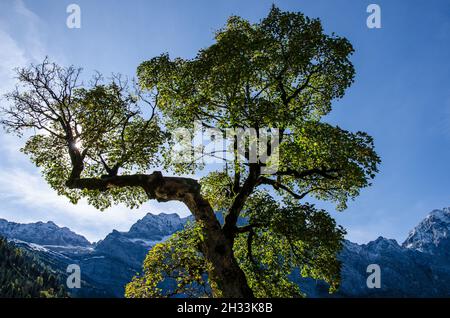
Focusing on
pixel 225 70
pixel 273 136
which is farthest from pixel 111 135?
pixel 273 136

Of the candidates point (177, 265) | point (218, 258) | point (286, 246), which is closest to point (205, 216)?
point (218, 258)

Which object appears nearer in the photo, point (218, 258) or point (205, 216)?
point (218, 258)

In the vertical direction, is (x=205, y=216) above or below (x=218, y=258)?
above

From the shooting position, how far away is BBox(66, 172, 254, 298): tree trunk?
19.3 m

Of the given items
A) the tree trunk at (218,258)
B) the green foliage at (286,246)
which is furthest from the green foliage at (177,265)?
the green foliage at (286,246)

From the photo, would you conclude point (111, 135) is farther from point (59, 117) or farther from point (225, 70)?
point (225, 70)

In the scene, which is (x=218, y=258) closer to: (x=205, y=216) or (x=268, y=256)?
(x=205, y=216)

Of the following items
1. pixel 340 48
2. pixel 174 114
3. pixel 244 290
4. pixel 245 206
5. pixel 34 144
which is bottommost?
pixel 244 290

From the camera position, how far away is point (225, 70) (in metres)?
21.7

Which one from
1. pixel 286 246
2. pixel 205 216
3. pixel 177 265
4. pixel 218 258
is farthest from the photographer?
pixel 286 246

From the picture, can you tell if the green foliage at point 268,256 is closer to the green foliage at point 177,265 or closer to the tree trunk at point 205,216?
the green foliage at point 177,265

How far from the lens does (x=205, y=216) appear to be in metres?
21.5

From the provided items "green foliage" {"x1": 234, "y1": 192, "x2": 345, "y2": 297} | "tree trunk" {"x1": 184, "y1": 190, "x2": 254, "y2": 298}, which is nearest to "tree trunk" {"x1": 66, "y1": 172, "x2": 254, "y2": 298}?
"tree trunk" {"x1": 184, "y1": 190, "x2": 254, "y2": 298}
